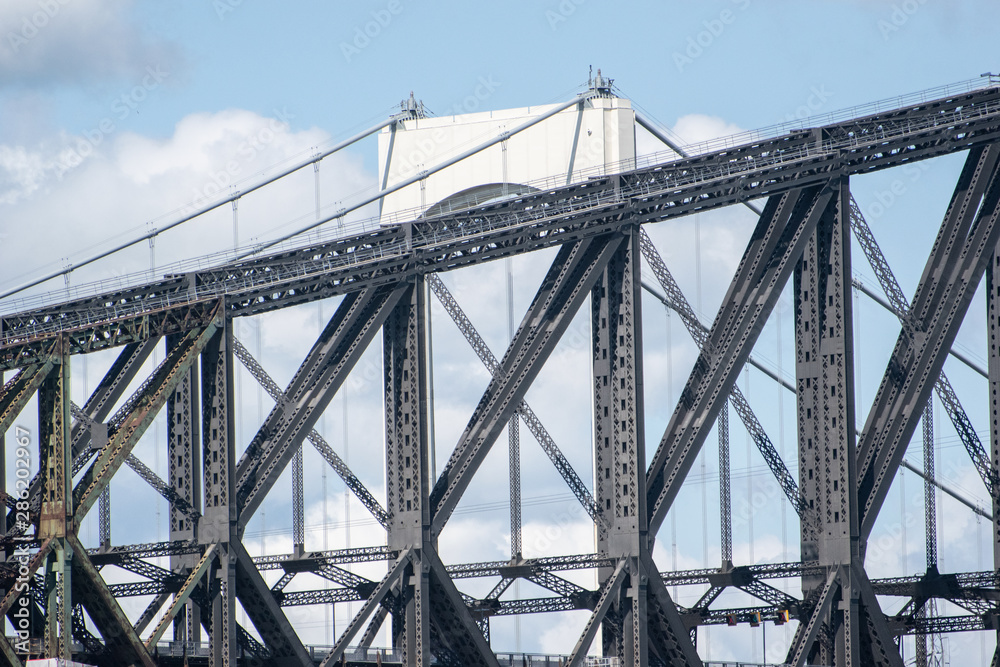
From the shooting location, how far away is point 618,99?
351ft

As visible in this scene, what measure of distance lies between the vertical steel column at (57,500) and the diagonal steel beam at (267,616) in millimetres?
5839

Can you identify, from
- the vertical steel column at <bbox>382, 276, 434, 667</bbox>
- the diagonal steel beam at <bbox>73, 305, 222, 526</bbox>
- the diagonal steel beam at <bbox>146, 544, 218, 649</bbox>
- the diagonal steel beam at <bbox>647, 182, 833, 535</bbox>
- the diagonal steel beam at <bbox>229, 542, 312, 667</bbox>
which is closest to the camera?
the diagonal steel beam at <bbox>146, 544, 218, 649</bbox>

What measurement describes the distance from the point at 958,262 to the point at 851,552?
13004 millimetres

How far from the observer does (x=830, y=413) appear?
241 ft

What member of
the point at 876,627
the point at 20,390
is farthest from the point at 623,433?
the point at 20,390

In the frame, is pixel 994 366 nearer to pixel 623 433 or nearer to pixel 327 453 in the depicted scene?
pixel 623 433

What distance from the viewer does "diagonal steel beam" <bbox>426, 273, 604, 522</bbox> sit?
2832 inches

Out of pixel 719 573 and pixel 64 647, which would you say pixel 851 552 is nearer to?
pixel 719 573

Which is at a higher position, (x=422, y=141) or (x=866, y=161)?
(x=422, y=141)

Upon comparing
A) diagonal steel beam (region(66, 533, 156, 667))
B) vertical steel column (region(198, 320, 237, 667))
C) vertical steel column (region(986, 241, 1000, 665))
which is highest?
vertical steel column (region(986, 241, 1000, 665))

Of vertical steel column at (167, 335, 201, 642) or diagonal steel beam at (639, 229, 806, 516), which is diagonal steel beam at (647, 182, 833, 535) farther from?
vertical steel column at (167, 335, 201, 642)

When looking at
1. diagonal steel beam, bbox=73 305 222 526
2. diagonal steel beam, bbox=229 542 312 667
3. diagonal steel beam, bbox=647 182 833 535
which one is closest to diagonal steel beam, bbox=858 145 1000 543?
diagonal steel beam, bbox=647 182 833 535

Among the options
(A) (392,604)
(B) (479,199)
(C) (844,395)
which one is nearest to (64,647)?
(A) (392,604)

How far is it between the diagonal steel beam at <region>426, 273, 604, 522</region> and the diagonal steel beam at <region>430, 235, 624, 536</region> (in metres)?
1.03
